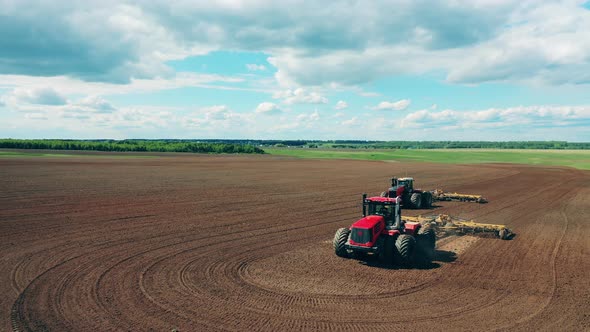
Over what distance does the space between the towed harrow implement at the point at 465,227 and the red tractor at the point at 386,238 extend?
4.32 meters

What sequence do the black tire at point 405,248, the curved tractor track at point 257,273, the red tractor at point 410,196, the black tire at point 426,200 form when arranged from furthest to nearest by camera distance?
1. the black tire at point 426,200
2. the red tractor at point 410,196
3. the black tire at point 405,248
4. the curved tractor track at point 257,273

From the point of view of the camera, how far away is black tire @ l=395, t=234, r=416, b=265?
15.8 meters

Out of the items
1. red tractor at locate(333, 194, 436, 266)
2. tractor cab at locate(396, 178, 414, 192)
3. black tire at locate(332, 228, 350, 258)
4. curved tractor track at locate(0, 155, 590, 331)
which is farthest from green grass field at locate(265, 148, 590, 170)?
black tire at locate(332, 228, 350, 258)

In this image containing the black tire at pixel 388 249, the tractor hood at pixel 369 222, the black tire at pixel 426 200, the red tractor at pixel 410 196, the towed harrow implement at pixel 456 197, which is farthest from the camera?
the towed harrow implement at pixel 456 197

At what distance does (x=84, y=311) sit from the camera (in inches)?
463

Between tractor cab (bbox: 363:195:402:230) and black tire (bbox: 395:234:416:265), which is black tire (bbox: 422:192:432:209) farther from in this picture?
black tire (bbox: 395:234:416:265)

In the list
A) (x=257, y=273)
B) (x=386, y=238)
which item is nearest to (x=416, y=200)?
(x=386, y=238)

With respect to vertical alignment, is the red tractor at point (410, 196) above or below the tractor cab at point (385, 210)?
below

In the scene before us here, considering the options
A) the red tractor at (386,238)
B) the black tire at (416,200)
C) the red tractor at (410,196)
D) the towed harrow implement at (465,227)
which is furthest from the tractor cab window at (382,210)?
the black tire at (416,200)

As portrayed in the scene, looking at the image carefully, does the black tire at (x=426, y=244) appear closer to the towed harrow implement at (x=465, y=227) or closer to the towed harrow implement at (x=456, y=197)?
the towed harrow implement at (x=465, y=227)

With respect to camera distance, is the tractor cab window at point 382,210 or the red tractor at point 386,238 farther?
the tractor cab window at point 382,210

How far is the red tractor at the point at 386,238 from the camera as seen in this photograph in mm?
15914

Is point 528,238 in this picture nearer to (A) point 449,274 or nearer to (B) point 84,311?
(A) point 449,274

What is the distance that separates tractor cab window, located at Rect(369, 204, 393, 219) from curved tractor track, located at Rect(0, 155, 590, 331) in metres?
2.31
